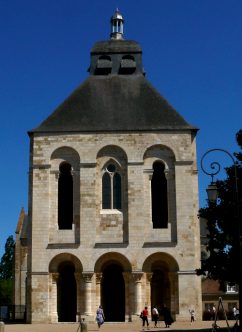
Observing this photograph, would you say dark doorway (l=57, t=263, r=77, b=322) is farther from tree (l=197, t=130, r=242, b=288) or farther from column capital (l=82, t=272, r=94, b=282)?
tree (l=197, t=130, r=242, b=288)

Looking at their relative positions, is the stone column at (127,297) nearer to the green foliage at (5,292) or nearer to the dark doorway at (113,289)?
the dark doorway at (113,289)

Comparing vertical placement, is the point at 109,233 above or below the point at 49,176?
below

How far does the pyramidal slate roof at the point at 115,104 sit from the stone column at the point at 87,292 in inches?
340

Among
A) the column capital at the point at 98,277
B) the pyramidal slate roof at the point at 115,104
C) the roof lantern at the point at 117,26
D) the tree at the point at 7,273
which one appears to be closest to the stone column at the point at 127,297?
the column capital at the point at 98,277

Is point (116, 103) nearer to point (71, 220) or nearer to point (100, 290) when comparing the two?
point (71, 220)

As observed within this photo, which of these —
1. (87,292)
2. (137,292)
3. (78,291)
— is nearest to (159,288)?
(137,292)

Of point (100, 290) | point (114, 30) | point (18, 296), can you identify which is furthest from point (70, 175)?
point (18, 296)

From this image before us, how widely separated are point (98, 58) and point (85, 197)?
36.1ft

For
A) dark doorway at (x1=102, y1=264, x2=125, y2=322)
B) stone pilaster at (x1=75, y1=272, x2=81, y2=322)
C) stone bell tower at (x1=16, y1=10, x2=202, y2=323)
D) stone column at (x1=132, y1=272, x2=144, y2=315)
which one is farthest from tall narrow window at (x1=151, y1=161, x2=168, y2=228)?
stone pilaster at (x1=75, y1=272, x2=81, y2=322)

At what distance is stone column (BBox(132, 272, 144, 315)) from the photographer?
1460 inches

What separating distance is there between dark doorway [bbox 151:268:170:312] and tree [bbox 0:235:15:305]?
5982 cm

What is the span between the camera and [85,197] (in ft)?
126

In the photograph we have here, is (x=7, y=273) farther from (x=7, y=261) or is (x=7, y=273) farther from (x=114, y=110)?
(x=114, y=110)

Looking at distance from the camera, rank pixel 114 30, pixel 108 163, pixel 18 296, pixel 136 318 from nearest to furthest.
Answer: pixel 136 318, pixel 108 163, pixel 114 30, pixel 18 296
